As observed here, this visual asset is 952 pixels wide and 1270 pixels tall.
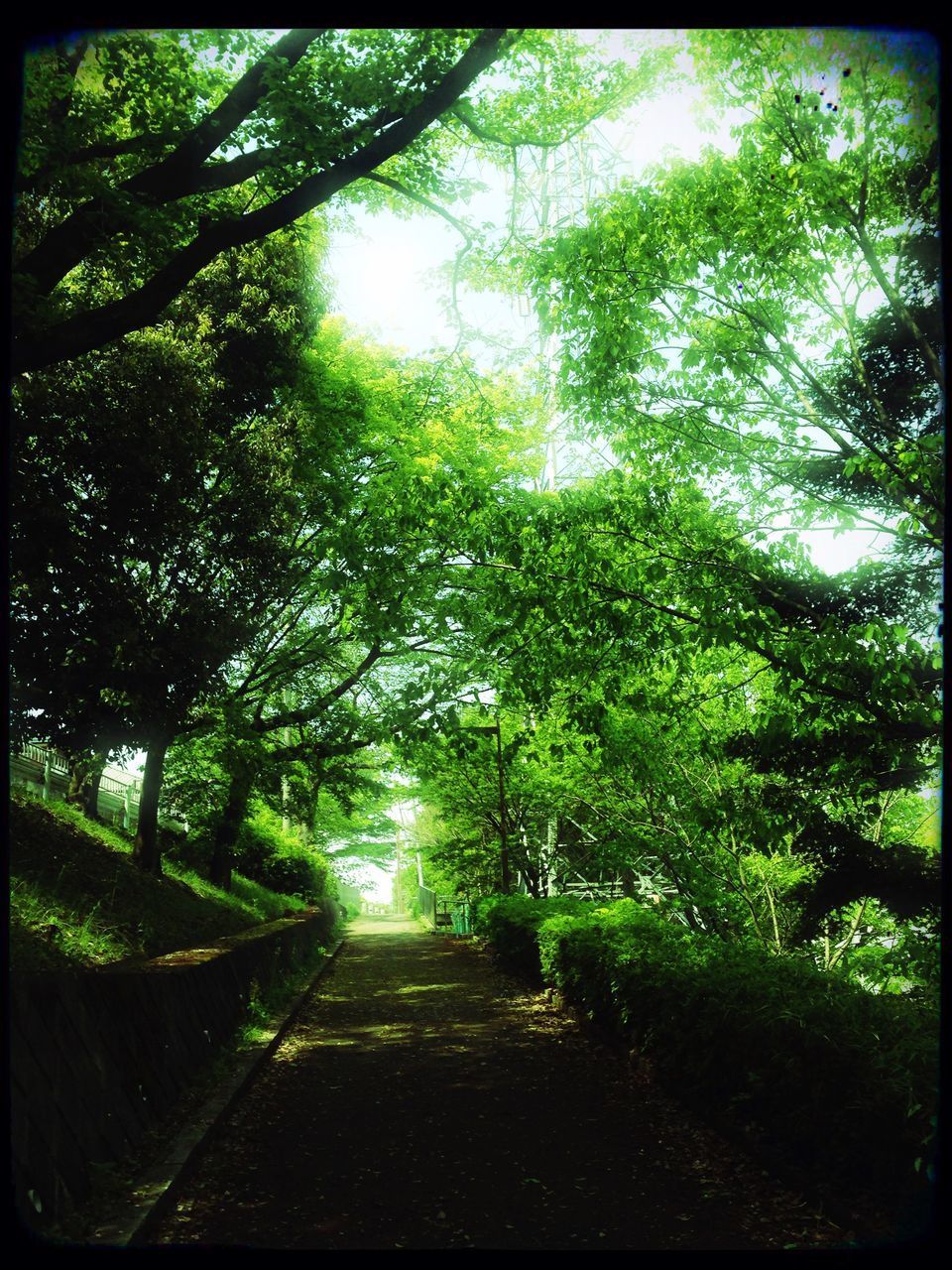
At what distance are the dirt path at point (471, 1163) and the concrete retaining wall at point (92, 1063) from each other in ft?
1.80

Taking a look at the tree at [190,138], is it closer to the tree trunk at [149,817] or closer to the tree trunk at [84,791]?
the tree trunk at [149,817]

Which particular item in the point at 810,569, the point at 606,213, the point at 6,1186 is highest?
the point at 606,213

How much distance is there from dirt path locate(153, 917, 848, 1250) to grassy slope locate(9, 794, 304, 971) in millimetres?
2136

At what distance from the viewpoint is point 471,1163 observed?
5.54m

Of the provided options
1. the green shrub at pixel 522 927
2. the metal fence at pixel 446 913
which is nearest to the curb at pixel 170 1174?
the green shrub at pixel 522 927

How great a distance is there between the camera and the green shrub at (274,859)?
25828mm

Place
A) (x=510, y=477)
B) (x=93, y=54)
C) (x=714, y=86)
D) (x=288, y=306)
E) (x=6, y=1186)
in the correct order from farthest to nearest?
(x=510, y=477) < (x=288, y=306) < (x=93, y=54) < (x=714, y=86) < (x=6, y=1186)

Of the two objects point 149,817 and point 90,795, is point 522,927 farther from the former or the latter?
point 90,795

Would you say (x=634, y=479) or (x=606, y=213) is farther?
(x=634, y=479)

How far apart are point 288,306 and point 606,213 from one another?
27.8 feet

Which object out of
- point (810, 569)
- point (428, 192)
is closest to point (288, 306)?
point (428, 192)

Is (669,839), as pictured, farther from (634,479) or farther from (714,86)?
(714,86)

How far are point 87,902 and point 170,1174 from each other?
5.99m

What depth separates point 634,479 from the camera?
7184 millimetres
